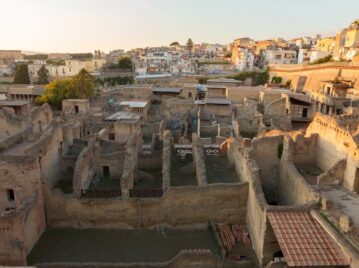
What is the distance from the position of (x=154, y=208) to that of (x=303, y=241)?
7461 millimetres

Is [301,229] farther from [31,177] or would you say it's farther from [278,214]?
[31,177]

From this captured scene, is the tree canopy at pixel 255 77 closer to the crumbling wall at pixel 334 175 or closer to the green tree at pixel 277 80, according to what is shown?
the green tree at pixel 277 80

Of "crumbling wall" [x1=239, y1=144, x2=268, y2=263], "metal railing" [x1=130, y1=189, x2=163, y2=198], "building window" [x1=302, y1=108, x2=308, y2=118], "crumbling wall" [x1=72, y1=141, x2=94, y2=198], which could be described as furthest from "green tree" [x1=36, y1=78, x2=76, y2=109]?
"crumbling wall" [x1=239, y1=144, x2=268, y2=263]

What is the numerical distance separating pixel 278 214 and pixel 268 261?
209 cm

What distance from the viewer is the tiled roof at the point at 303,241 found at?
10453mm

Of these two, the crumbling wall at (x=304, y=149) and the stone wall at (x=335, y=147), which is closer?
the stone wall at (x=335, y=147)

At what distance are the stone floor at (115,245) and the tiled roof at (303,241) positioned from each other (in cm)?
401

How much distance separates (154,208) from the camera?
635 inches

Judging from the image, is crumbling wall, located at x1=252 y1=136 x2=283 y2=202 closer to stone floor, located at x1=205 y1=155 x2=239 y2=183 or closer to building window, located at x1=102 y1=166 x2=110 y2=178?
stone floor, located at x1=205 y1=155 x2=239 y2=183

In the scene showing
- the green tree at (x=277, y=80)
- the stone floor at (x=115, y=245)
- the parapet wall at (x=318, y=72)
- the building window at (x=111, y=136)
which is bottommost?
the stone floor at (x=115, y=245)

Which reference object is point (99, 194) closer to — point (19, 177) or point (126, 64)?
point (19, 177)

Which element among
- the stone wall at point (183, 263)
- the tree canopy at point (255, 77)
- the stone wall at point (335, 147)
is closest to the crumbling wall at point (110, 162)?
the stone wall at point (183, 263)

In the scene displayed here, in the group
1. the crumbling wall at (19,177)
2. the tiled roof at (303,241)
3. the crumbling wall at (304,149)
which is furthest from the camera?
the crumbling wall at (304,149)

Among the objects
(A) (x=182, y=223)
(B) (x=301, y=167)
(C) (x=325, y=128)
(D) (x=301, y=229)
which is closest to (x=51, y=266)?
(A) (x=182, y=223)
